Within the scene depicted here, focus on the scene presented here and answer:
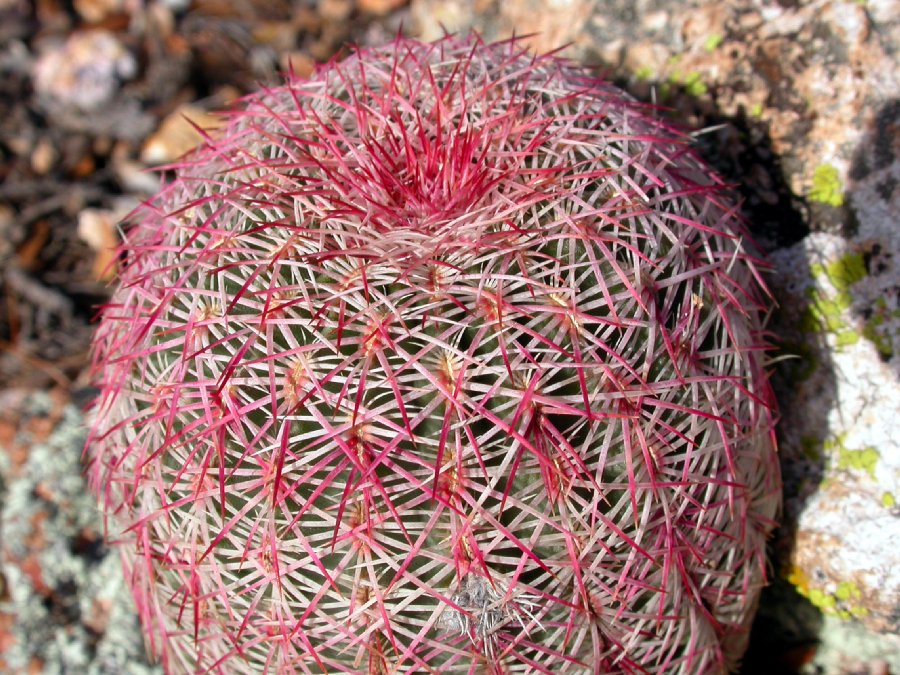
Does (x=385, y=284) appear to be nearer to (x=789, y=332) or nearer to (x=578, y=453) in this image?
(x=578, y=453)

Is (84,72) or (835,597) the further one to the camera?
(84,72)

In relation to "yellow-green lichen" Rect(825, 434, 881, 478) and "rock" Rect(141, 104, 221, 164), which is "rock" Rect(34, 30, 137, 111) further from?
"yellow-green lichen" Rect(825, 434, 881, 478)

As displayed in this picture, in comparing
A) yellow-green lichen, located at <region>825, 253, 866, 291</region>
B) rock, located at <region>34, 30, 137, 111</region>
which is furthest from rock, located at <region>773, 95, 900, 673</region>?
rock, located at <region>34, 30, 137, 111</region>

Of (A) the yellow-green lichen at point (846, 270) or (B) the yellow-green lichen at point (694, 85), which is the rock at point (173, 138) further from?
(A) the yellow-green lichen at point (846, 270)

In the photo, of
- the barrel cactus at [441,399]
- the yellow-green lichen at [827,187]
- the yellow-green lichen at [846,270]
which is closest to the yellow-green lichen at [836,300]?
the yellow-green lichen at [846,270]

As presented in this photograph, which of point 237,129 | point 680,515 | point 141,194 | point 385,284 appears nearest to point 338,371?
point 385,284

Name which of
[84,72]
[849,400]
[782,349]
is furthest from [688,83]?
[84,72]

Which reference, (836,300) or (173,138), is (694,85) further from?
(173,138)
